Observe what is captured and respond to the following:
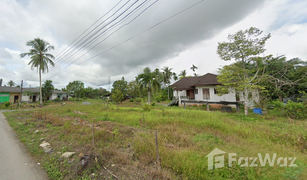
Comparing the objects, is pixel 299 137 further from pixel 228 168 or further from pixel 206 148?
pixel 228 168

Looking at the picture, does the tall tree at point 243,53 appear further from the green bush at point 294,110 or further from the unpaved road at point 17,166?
the unpaved road at point 17,166

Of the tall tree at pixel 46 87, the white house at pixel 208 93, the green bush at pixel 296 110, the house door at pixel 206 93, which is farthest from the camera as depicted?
the tall tree at pixel 46 87

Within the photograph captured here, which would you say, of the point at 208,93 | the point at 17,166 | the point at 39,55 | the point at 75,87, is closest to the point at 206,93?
the point at 208,93

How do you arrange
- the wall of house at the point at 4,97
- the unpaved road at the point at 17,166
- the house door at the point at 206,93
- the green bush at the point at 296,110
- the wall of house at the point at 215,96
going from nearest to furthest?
the unpaved road at the point at 17,166 < the green bush at the point at 296,110 < the wall of house at the point at 215,96 < the house door at the point at 206,93 < the wall of house at the point at 4,97

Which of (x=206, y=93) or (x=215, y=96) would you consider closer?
(x=215, y=96)

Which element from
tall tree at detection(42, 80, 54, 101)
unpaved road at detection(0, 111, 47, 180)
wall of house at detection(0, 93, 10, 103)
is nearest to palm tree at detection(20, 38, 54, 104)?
tall tree at detection(42, 80, 54, 101)

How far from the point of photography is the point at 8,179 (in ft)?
8.59

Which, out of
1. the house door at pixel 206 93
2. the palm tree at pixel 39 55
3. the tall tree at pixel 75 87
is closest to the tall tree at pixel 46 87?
the palm tree at pixel 39 55

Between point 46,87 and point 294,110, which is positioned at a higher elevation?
point 46,87

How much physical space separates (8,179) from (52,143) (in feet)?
6.44

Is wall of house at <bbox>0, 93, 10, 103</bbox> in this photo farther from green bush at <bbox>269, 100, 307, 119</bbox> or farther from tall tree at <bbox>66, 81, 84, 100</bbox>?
green bush at <bbox>269, 100, 307, 119</bbox>

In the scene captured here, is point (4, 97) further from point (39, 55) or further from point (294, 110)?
point (294, 110)

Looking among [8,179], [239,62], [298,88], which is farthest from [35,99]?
[298,88]

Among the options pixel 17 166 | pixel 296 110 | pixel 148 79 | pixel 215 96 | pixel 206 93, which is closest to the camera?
pixel 17 166
